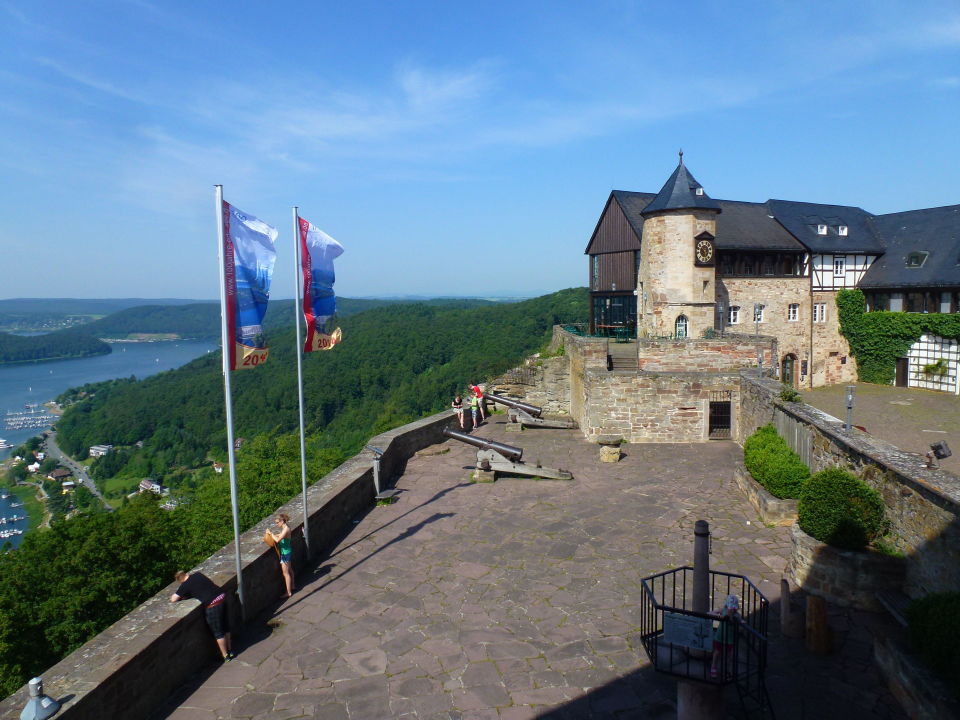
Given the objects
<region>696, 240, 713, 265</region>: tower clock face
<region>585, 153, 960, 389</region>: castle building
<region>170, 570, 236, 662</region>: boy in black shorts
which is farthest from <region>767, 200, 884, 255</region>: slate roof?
<region>170, 570, 236, 662</region>: boy in black shorts

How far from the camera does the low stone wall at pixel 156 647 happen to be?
507cm

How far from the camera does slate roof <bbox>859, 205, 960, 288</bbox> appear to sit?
96.7 feet

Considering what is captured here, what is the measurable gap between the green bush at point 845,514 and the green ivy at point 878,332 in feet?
88.9

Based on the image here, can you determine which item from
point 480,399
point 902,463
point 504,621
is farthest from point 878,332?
point 504,621

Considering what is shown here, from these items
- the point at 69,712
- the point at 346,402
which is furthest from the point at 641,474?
the point at 346,402

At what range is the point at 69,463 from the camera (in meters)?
93.3

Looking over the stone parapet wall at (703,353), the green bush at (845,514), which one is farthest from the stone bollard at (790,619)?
the stone parapet wall at (703,353)

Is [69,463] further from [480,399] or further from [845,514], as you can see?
[845,514]

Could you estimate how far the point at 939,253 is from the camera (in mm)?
30312

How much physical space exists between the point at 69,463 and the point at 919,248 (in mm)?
105970

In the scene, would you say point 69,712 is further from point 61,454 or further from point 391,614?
point 61,454

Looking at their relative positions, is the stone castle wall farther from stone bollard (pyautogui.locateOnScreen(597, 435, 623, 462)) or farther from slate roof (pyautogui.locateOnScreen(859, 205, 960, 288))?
slate roof (pyautogui.locateOnScreen(859, 205, 960, 288))

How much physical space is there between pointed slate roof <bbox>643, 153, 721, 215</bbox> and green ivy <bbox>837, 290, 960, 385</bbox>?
12.8 m

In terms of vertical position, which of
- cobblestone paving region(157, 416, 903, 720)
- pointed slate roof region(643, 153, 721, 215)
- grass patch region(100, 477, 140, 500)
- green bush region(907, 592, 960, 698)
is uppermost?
pointed slate roof region(643, 153, 721, 215)
